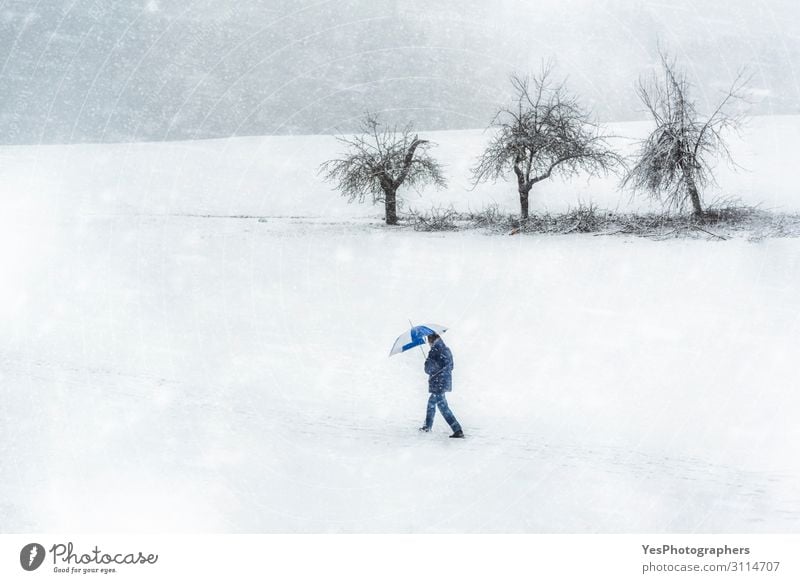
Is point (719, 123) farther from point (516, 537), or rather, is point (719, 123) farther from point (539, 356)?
point (516, 537)

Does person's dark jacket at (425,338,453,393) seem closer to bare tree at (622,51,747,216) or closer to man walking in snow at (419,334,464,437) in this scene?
man walking in snow at (419,334,464,437)

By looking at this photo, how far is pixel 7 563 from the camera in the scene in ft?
22.4

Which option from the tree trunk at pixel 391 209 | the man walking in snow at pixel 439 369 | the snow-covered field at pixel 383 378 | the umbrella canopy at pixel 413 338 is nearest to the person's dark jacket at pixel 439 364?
the man walking in snow at pixel 439 369

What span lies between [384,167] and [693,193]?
10.7 metres

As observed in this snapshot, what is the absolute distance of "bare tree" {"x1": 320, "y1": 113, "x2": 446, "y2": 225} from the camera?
26.1m

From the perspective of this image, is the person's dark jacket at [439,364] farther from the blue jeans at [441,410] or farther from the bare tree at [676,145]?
the bare tree at [676,145]

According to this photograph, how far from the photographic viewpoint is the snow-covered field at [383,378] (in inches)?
293

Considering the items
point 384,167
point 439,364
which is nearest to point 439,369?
point 439,364

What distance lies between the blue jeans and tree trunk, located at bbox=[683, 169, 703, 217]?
16390 millimetres

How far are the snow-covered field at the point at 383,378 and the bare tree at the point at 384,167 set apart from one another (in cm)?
121

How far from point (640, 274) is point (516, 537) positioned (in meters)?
12.0

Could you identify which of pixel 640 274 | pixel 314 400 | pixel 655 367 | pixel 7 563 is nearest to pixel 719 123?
pixel 640 274

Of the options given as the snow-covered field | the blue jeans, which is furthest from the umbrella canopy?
the snow-covered field

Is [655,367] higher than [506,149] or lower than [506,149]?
lower
